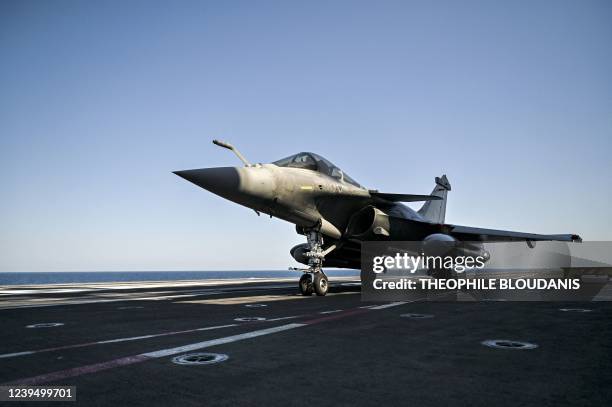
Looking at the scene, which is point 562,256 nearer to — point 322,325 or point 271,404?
point 322,325

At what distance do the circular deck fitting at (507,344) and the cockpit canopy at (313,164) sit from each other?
8414mm

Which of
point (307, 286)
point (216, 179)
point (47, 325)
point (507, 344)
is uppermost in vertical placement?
point (216, 179)

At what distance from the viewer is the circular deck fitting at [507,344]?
4438 millimetres

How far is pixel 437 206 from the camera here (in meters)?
27.5

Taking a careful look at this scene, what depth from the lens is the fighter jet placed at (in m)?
9.87

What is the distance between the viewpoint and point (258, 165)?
10.7 metres

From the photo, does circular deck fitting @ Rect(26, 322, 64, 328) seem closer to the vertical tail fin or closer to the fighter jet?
the fighter jet

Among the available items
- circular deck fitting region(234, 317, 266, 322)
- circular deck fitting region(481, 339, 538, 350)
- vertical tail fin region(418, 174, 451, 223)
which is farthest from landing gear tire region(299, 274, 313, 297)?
vertical tail fin region(418, 174, 451, 223)

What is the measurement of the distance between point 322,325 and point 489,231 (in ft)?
49.5

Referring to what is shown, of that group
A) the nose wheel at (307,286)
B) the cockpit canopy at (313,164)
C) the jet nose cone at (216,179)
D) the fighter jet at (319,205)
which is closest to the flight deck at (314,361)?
the jet nose cone at (216,179)

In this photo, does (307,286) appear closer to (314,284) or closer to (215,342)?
(314,284)

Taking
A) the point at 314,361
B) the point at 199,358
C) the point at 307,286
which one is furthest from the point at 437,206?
the point at 199,358

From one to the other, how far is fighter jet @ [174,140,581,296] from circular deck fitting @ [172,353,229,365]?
5985 mm

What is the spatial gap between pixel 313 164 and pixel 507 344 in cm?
901
